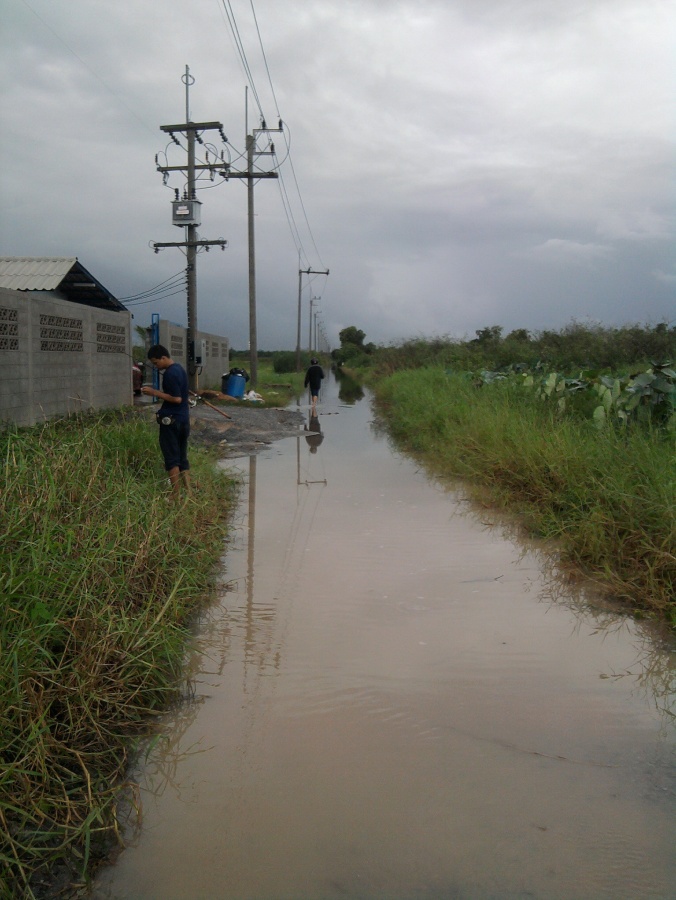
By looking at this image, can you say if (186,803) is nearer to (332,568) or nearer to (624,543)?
(332,568)

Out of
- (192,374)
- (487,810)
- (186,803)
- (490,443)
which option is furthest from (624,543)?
(192,374)

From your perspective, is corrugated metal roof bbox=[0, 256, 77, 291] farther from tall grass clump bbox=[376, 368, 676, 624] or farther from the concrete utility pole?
tall grass clump bbox=[376, 368, 676, 624]

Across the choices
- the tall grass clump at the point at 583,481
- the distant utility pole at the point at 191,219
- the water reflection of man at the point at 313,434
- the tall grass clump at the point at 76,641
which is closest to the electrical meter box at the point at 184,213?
the distant utility pole at the point at 191,219

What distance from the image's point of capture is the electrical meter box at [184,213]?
21.2 m

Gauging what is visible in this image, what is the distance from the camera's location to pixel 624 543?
5812mm

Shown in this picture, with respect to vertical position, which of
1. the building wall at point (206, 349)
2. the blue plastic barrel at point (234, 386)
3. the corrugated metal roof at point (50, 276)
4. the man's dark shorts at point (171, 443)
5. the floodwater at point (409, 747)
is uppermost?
the corrugated metal roof at point (50, 276)

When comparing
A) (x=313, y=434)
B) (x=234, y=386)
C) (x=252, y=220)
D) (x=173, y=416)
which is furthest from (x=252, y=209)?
(x=173, y=416)

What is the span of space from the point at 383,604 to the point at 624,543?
1965mm

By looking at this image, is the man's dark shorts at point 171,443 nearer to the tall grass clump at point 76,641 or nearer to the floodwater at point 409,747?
the tall grass clump at point 76,641

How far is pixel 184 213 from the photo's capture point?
21359mm

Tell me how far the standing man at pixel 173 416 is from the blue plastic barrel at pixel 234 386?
609 inches

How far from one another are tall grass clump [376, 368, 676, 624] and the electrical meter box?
450 inches

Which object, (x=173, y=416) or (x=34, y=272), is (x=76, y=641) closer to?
(x=173, y=416)

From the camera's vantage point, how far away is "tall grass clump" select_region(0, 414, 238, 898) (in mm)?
2715
